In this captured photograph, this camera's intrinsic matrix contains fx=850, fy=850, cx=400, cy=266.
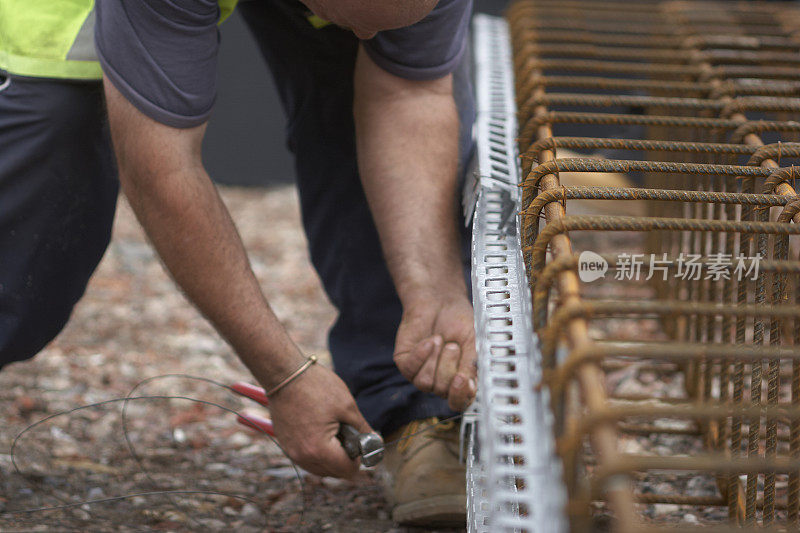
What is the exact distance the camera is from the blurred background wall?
3801mm

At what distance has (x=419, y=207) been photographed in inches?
62.4

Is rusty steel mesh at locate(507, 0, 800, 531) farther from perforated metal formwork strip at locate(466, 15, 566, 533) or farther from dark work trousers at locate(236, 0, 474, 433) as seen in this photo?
→ dark work trousers at locate(236, 0, 474, 433)

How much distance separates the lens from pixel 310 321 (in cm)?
282

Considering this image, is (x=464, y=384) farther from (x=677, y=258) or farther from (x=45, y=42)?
(x=45, y=42)

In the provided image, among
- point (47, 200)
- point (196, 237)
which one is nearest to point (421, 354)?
point (196, 237)

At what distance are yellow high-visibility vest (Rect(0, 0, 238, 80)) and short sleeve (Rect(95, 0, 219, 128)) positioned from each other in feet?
0.56

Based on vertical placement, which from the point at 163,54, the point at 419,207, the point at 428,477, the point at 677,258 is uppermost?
the point at 677,258

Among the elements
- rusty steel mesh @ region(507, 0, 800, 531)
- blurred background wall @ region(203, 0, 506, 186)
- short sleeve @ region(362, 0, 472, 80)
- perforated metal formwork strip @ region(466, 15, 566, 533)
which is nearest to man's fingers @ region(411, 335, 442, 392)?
perforated metal formwork strip @ region(466, 15, 566, 533)

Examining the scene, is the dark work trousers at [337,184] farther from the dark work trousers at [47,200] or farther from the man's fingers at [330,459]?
the dark work trousers at [47,200]

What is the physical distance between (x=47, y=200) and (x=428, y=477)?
0.87 m

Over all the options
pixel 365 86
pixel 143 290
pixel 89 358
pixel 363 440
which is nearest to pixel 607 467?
pixel 363 440

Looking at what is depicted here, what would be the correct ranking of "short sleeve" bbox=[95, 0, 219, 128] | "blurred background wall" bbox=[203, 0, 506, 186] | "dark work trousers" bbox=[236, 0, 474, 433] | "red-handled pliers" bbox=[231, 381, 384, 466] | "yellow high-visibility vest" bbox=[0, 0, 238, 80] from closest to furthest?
"short sleeve" bbox=[95, 0, 219, 128] < "red-handled pliers" bbox=[231, 381, 384, 466] < "yellow high-visibility vest" bbox=[0, 0, 238, 80] < "dark work trousers" bbox=[236, 0, 474, 433] < "blurred background wall" bbox=[203, 0, 506, 186]

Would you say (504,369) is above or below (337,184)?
above

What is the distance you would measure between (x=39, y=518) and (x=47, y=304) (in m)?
0.40
